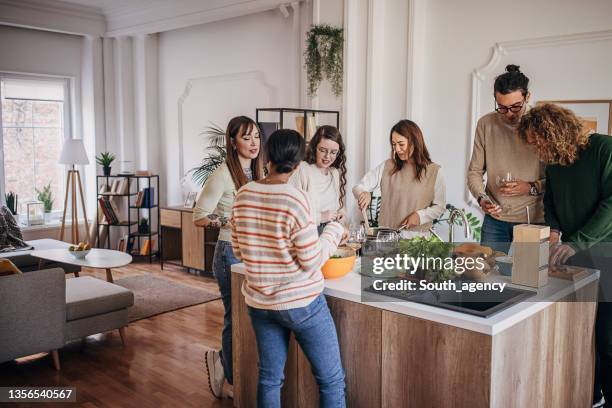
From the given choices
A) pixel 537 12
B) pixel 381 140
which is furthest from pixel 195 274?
pixel 537 12

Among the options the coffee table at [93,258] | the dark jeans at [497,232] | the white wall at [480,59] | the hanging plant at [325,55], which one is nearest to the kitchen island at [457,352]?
the dark jeans at [497,232]

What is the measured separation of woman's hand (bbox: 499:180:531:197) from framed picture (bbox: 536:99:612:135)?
1.31 metres

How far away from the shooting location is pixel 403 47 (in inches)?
182

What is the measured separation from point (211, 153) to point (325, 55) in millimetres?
2277

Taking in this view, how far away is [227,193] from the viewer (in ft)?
9.72

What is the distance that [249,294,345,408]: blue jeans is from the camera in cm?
212

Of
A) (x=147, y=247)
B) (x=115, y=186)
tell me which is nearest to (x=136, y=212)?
(x=115, y=186)

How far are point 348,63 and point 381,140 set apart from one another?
70 centimetres

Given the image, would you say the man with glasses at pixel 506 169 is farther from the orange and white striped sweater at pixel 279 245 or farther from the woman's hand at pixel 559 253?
the orange and white striped sweater at pixel 279 245

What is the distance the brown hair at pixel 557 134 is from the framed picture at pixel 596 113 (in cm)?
154

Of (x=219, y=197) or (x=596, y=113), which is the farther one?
(x=596, y=113)

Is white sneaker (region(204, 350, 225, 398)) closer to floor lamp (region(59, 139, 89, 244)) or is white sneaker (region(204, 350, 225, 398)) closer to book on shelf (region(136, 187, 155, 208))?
book on shelf (region(136, 187, 155, 208))

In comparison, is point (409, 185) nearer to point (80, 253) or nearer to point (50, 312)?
point (50, 312)

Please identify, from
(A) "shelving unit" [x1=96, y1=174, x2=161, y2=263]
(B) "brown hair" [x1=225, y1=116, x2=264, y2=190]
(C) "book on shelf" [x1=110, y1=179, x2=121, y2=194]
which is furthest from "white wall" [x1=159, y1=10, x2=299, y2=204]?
(B) "brown hair" [x1=225, y1=116, x2=264, y2=190]
